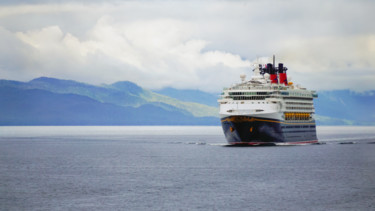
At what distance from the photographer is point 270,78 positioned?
140m

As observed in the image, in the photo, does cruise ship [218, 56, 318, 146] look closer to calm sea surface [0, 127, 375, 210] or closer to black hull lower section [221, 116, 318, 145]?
black hull lower section [221, 116, 318, 145]

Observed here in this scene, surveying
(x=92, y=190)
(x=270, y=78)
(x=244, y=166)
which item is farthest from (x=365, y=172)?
(x=270, y=78)

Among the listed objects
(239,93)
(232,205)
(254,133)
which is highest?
(239,93)

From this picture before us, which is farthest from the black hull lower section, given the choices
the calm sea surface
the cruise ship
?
the calm sea surface

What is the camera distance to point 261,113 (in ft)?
383

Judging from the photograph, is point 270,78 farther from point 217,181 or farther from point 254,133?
point 217,181

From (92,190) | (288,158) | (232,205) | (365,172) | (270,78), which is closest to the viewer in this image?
(232,205)

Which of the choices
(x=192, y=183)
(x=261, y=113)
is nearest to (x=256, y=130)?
(x=261, y=113)

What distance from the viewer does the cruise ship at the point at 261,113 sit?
117 metres

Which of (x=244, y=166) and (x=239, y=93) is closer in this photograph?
(x=244, y=166)

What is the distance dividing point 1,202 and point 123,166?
3744 centimetres

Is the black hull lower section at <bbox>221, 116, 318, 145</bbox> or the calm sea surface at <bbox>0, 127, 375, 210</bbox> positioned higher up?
the black hull lower section at <bbox>221, 116, 318, 145</bbox>

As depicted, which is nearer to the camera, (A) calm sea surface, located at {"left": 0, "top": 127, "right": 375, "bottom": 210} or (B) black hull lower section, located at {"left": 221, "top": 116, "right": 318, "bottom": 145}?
(A) calm sea surface, located at {"left": 0, "top": 127, "right": 375, "bottom": 210}

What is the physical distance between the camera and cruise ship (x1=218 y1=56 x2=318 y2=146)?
383 feet
